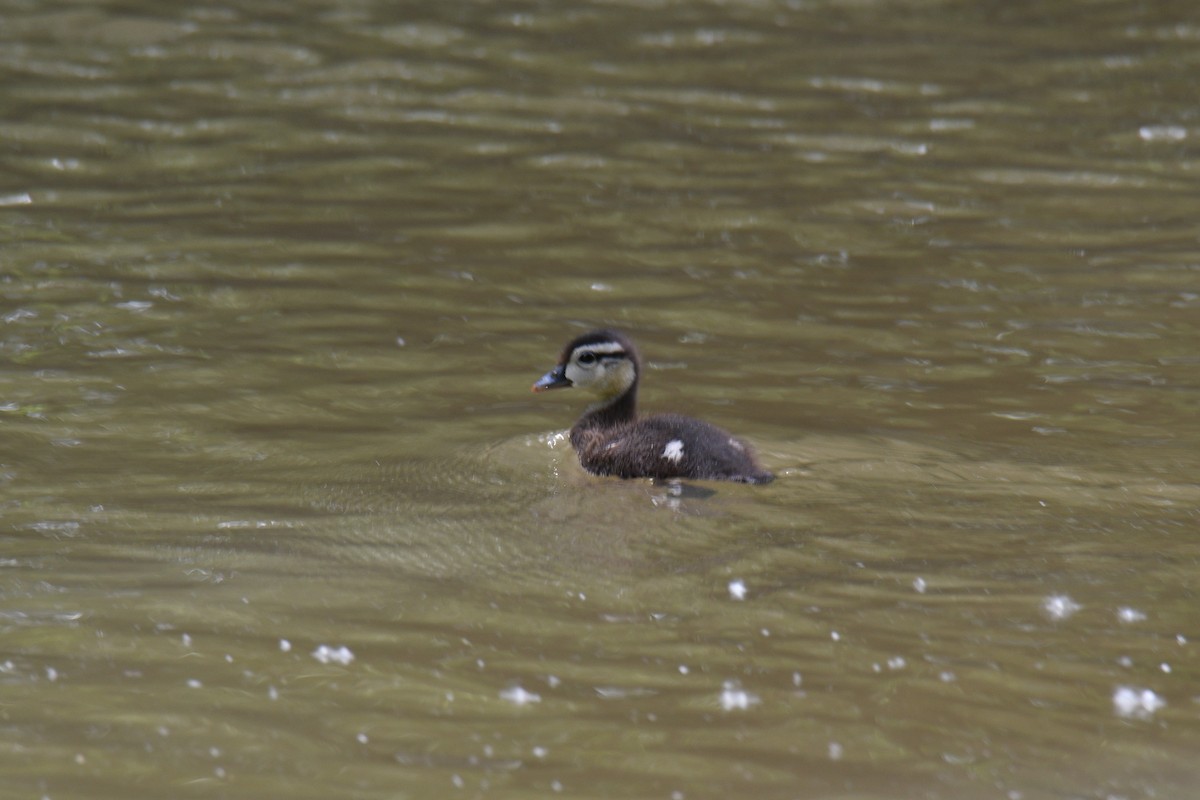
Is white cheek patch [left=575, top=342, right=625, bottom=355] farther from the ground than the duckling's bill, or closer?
farther from the ground

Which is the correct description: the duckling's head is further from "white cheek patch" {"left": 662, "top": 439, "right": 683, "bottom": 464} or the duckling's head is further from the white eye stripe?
"white cheek patch" {"left": 662, "top": 439, "right": 683, "bottom": 464}

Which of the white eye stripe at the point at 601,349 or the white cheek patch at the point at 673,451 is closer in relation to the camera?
the white cheek patch at the point at 673,451

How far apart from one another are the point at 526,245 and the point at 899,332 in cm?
252

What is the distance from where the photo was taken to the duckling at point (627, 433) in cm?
721

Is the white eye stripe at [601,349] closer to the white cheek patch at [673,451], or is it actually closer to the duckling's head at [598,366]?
the duckling's head at [598,366]

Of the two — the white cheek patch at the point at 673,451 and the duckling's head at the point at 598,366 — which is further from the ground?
the duckling's head at the point at 598,366

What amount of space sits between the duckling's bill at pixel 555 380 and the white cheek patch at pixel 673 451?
84cm

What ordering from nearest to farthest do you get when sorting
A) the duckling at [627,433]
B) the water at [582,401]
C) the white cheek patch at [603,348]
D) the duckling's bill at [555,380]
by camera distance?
the water at [582,401] → the duckling at [627,433] → the white cheek patch at [603,348] → the duckling's bill at [555,380]

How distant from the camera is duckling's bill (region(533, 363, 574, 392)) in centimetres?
808

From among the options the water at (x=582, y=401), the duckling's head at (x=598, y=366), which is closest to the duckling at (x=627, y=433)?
the duckling's head at (x=598, y=366)

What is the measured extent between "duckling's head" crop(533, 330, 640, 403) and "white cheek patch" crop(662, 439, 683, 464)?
0.75 metres

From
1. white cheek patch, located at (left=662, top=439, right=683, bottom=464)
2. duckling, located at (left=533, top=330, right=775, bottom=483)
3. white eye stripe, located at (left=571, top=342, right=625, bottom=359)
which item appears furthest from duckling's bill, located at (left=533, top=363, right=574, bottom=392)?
white cheek patch, located at (left=662, top=439, right=683, bottom=464)

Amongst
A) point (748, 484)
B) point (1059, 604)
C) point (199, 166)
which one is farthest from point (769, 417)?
point (199, 166)

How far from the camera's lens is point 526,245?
10789mm
